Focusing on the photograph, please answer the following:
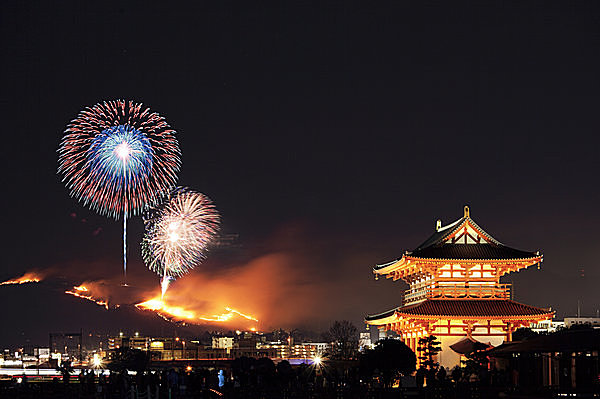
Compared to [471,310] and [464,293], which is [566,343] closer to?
[471,310]

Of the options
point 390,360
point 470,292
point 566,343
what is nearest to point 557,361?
point 566,343

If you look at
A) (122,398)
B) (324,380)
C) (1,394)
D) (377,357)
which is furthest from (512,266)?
(1,394)

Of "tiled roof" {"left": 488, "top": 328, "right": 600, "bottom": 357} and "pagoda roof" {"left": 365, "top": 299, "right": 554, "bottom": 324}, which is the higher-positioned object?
"pagoda roof" {"left": 365, "top": 299, "right": 554, "bottom": 324}

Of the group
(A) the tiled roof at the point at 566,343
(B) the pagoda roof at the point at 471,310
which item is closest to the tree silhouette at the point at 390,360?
(B) the pagoda roof at the point at 471,310

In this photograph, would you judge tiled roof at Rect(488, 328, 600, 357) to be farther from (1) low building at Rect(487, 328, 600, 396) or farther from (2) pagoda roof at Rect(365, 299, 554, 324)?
(2) pagoda roof at Rect(365, 299, 554, 324)

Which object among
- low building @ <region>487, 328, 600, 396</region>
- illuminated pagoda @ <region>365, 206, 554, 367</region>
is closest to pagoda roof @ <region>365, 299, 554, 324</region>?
illuminated pagoda @ <region>365, 206, 554, 367</region>

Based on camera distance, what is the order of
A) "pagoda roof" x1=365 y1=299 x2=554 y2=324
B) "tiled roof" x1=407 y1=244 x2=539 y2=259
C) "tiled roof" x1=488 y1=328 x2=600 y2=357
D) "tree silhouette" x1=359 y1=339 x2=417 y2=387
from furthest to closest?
"tiled roof" x1=407 y1=244 x2=539 y2=259
"pagoda roof" x1=365 y1=299 x2=554 y2=324
"tree silhouette" x1=359 y1=339 x2=417 y2=387
"tiled roof" x1=488 y1=328 x2=600 y2=357
